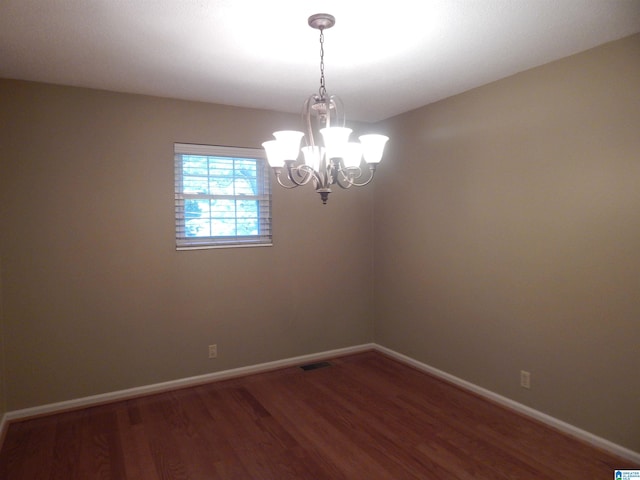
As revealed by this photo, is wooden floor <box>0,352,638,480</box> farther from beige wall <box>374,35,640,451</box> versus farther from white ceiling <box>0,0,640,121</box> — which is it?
white ceiling <box>0,0,640,121</box>

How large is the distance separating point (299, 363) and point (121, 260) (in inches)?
75.0

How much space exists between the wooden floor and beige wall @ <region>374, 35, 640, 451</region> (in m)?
0.36

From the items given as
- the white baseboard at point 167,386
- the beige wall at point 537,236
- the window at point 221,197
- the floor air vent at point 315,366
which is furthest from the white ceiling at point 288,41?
the floor air vent at point 315,366

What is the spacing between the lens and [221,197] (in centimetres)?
355

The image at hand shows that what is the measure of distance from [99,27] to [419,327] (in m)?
3.34

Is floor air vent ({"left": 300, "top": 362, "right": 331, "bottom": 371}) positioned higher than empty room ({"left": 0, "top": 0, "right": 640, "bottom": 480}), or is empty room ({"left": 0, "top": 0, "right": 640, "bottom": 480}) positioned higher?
empty room ({"left": 0, "top": 0, "right": 640, "bottom": 480})

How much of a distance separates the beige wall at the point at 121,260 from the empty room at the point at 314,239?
2cm

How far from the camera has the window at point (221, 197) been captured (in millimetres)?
3418

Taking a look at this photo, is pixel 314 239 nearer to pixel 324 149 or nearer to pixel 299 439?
pixel 299 439

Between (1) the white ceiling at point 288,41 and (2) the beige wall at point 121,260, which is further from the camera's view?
(2) the beige wall at point 121,260


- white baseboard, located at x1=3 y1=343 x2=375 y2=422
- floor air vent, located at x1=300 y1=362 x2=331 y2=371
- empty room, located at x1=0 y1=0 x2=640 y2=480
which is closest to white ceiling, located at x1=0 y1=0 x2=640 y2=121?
empty room, located at x1=0 y1=0 x2=640 y2=480

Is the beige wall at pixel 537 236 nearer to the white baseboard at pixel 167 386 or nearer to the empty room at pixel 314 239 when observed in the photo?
the empty room at pixel 314 239

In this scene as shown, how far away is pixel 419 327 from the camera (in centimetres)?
380

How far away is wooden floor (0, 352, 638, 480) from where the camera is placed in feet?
7.45
